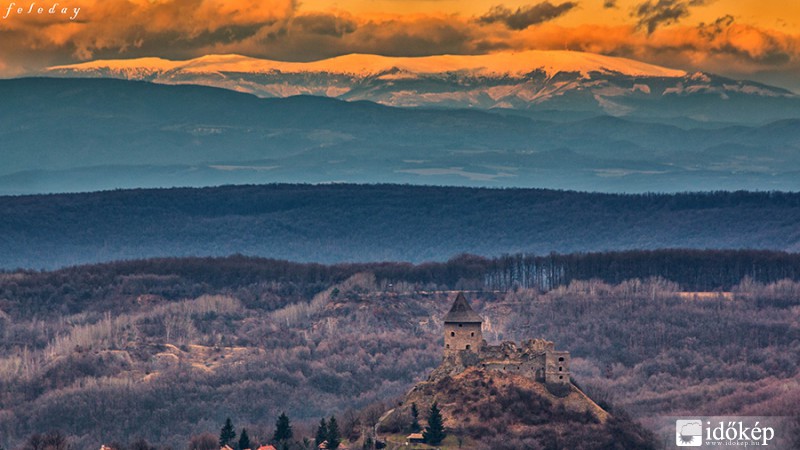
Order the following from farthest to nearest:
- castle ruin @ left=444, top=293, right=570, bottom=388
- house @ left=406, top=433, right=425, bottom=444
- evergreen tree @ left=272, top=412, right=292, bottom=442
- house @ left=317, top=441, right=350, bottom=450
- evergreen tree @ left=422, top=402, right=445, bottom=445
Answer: evergreen tree @ left=272, top=412, right=292, bottom=442 → castle ruin @ left=444, top=293, right=570, bottom=388 → house @ left=317, top=441, right=350, bottom=450 → evergreen tree @ left=422, top=402, right=445, bottom=445 → house @ left=406, top=433, right=425, bottom=444

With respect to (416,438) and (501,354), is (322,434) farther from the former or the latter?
(501,354)

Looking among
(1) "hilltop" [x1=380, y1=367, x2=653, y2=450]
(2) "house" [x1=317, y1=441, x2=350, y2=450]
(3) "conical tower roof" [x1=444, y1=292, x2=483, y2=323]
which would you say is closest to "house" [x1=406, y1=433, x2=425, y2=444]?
(1) "hilltop" [x1=380, y1=367, x2=653, y2=450]

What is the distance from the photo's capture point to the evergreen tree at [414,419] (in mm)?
Result: 137625

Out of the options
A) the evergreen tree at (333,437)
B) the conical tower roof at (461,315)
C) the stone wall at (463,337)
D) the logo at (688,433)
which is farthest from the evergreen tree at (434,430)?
the logo at (688,433)

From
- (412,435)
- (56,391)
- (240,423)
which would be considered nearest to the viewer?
(412,435)

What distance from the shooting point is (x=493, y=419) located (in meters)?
139

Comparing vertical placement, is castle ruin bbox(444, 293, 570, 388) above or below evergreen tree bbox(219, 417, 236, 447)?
above

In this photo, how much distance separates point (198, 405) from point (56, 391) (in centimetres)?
1265

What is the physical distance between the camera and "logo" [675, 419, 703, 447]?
146000 mm

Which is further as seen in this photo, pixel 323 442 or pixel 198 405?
pixel 198 405

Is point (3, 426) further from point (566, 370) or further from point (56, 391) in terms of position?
point (566, 370)

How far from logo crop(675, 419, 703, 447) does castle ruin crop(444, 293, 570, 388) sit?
26.0 ft

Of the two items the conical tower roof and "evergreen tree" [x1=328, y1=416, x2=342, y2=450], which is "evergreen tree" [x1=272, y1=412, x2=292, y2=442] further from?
the conical tower roof

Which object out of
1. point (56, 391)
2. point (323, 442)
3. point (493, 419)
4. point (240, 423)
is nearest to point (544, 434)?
point (493, 419)
